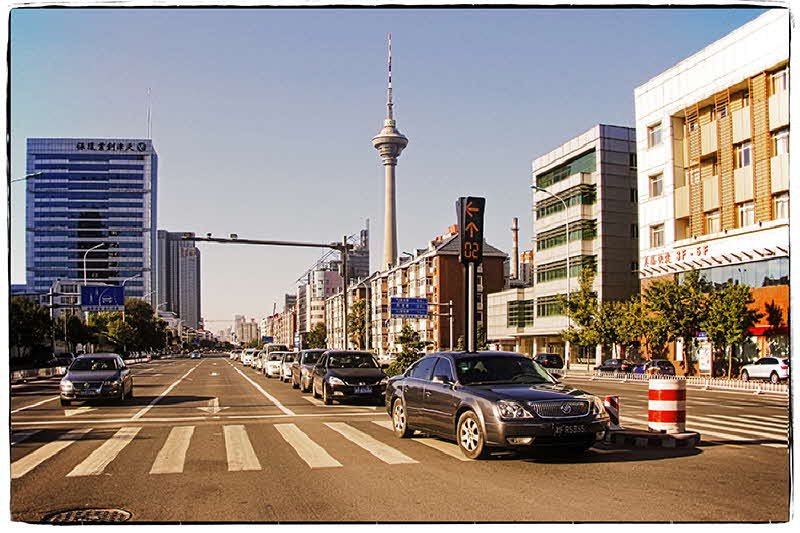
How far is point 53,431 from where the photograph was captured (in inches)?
594

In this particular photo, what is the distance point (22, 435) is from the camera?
1449 centimetres

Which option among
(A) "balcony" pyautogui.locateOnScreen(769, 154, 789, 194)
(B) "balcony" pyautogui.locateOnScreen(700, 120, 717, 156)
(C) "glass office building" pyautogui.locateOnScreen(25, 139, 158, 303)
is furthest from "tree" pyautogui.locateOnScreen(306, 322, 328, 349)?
(A) "balcony" pyautogui.locateOnScreen(769, 154, 789, 194)

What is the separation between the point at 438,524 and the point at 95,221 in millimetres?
153495

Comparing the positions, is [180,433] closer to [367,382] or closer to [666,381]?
[367,382]

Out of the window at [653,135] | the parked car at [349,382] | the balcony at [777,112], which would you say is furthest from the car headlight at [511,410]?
the window at [653,135]

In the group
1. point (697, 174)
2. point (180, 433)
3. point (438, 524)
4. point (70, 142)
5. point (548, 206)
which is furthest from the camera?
point (70, 142)

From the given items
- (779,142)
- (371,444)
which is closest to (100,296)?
(779,142)

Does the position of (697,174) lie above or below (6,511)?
above

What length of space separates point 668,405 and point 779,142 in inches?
1279

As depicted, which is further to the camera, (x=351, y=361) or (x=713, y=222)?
(x=713, y=222)

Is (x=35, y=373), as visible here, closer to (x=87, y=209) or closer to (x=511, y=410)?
(x=511, y=410)

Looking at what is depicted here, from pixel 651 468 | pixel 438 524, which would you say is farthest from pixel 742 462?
pixel 438 524

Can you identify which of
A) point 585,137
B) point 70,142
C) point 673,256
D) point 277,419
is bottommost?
point 277,419

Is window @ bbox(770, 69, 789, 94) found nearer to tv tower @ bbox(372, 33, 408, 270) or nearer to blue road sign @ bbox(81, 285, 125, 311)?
blue road sign @ bbox(81, 285, 125, 311)
